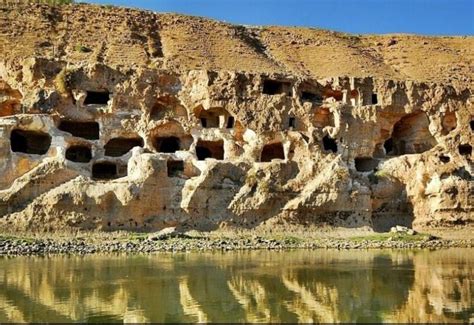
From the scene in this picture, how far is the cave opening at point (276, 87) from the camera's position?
4290 cm

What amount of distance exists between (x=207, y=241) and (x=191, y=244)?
1.19 metres

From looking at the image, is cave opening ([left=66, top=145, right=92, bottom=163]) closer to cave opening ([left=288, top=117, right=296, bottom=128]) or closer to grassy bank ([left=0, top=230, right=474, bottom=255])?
grassy bank ([left=0, top=230, right=474, bottom=255])

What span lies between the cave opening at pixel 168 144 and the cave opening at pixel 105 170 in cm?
333

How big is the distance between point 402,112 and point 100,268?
2636cm

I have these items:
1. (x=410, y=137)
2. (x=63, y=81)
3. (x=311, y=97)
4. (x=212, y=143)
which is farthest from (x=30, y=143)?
(x=410, y=137)

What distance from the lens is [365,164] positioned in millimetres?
42625

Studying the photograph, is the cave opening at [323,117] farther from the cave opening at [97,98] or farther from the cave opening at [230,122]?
the cave opening at [97,98]

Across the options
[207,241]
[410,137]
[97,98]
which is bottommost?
[207,241]

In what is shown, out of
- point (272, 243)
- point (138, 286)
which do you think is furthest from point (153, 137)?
point (138, 286)

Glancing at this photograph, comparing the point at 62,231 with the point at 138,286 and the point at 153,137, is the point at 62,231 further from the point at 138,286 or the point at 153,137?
the point at 138,286

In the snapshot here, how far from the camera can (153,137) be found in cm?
3981

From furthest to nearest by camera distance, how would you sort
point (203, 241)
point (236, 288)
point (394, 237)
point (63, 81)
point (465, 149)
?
point (465, 149), point (63, 81), point (394, 237), point (203, 241), point (236, 288)

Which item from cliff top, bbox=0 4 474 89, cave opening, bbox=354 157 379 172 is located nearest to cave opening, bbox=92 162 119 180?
cliff top, bbox=0 4 474 89

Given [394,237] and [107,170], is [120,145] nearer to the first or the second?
[107,170]
